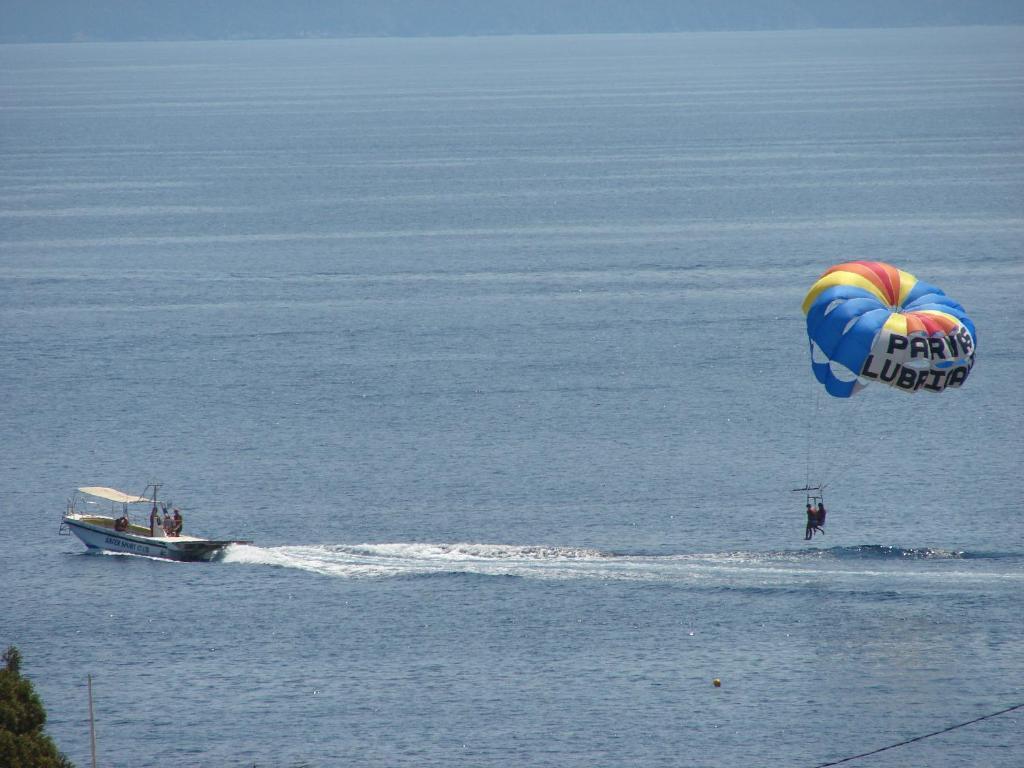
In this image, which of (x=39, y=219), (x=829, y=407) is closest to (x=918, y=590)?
(x=829, y=407)

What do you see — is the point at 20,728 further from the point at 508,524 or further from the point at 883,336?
A: the point at 508,524

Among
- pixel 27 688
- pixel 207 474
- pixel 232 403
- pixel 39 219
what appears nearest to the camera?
pixel 27 688

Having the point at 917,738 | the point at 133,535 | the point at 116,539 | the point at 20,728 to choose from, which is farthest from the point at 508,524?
the point at 20,728

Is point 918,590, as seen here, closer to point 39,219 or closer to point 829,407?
point 829,407

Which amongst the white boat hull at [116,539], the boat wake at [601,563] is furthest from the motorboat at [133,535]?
the boat wake at [601,563]

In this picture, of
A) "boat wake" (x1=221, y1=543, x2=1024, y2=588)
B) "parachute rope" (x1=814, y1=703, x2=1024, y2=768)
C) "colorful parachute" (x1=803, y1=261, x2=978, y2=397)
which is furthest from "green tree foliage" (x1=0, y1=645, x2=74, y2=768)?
"colorful parachute" (x1=803, y1=261, x2=978, y2=397)
